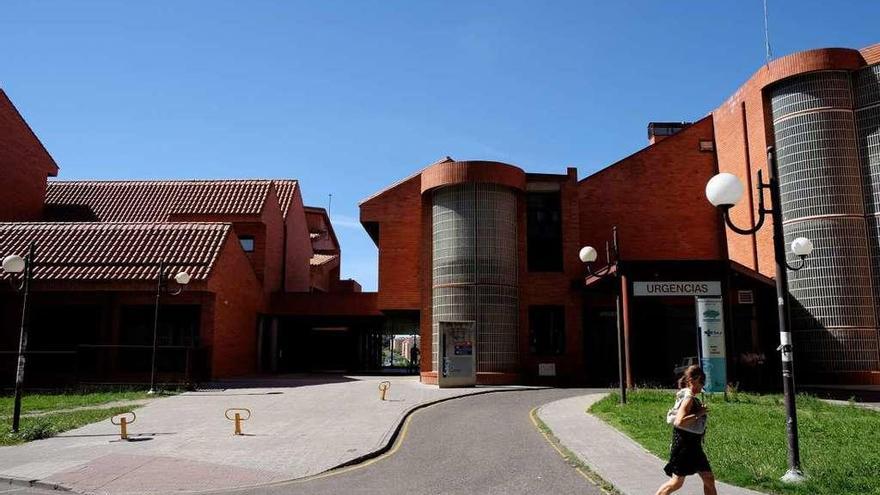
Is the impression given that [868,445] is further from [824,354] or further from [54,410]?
[54,410]

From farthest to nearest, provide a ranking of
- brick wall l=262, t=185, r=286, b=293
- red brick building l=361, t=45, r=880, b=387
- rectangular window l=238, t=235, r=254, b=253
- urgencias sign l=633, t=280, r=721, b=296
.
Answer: brick wall l=262, t=185, r=286, b=293
rectangular window l=238, t=235, r=254, b=253
red brick building l=361, t=45, r=880, b=387
urgencias sign l=633, t=280, r=721, b=296

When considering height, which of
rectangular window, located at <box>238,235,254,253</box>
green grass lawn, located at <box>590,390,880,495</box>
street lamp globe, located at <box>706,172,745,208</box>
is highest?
rectangular window, located at <box>238,235,254,253</box>

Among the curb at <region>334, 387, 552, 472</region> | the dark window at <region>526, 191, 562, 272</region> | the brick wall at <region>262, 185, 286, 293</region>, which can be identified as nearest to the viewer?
the curb at <region>334, 387, 552, 472</region>

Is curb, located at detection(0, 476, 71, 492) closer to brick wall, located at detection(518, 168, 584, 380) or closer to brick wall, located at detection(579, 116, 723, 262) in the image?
brick wall, located at detection(518, 168, 584, 380)

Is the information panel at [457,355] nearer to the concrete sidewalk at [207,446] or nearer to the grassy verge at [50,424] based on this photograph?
the concrete sidewalk at [207,446]

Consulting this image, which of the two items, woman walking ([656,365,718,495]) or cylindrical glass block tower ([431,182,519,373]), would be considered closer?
woman walking ([656,365,718,495])

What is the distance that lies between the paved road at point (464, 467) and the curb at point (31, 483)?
2621 mm

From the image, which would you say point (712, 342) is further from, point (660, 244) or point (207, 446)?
point (207, 446)

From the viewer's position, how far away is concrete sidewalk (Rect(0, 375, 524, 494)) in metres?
9.72

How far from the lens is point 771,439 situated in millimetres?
11656

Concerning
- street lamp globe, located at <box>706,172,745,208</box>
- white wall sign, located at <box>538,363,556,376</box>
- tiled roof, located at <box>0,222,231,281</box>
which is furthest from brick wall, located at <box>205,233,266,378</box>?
street lamp globe, located at <box>706,172,745,208</box>

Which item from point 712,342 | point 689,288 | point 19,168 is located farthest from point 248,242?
point 712,342

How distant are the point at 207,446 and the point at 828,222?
23.4 metres

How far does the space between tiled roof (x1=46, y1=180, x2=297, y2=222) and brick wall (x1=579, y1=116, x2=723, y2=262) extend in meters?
17.3
